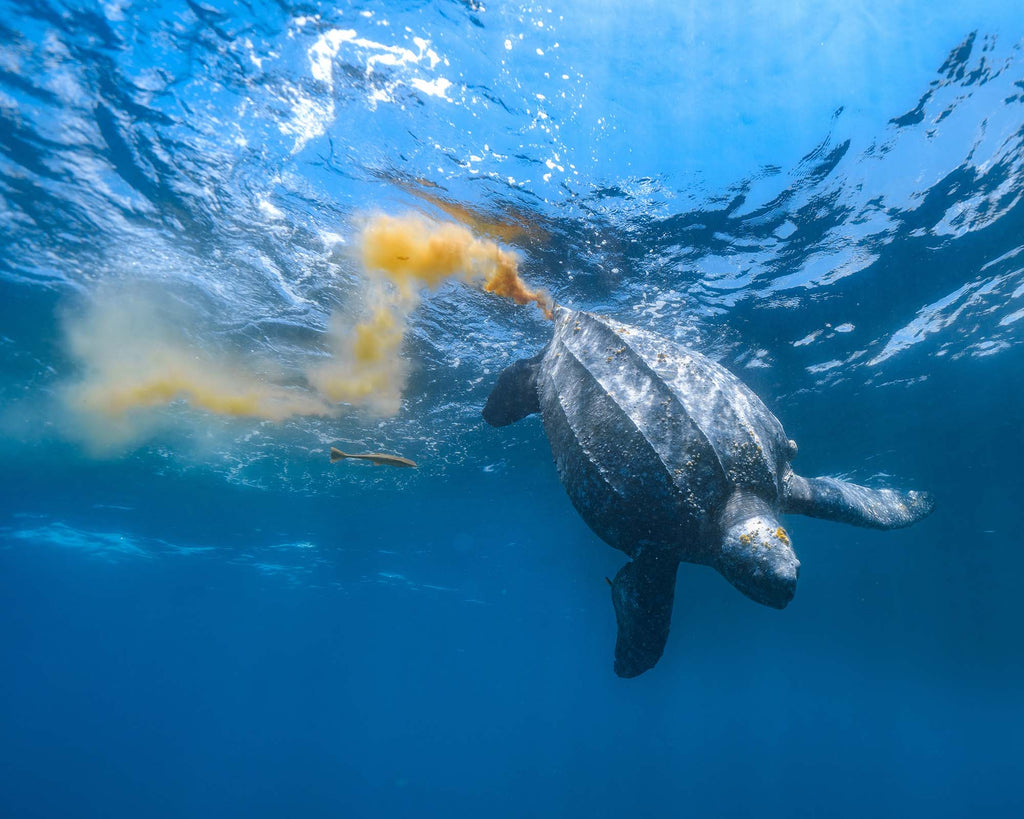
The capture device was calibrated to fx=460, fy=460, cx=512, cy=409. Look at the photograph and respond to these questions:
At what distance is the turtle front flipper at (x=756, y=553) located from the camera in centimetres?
310

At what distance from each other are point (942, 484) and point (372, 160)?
24008mm

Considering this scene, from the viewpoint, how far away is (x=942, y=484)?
18.8 metres

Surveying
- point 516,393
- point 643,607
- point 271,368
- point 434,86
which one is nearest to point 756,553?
point 643,607

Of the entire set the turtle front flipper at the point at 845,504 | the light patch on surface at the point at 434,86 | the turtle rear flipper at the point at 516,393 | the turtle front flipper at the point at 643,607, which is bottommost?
the turtle front flipper at the point at 643,607

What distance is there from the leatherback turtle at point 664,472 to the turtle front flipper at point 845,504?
37 mm

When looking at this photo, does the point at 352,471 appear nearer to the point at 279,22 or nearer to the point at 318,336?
the point at 318,336

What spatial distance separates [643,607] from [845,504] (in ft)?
8.43

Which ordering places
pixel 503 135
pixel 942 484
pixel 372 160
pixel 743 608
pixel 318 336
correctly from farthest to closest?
pixel 743 608, pixel 942 484, pixel 318 336, pixel 372 160, pixel 503 135

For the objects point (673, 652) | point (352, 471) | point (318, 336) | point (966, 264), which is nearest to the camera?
point (966, 264)

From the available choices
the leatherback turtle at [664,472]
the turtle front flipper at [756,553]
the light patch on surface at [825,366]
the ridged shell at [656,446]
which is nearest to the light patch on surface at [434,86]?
the leatherback turtle at [664,472]

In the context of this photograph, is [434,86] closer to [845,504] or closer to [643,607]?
[643,607]

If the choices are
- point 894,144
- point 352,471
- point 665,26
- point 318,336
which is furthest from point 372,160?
point 352,471

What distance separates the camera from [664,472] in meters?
3.18

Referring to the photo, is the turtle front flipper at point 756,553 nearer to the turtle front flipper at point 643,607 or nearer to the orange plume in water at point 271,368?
the turtle front flipper at point 643,607
